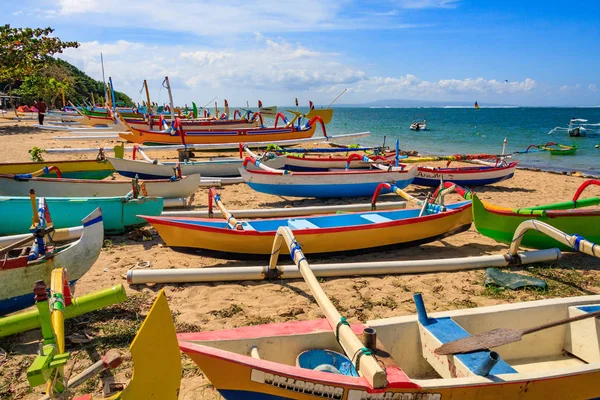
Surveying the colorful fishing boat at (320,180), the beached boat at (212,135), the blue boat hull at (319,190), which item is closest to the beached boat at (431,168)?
the colorful fishing boat at (320,180)

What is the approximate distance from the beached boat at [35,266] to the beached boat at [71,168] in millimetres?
5826

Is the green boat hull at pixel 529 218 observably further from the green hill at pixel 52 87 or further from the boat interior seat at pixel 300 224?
the green hill at pixel 52 87

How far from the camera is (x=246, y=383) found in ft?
7.97

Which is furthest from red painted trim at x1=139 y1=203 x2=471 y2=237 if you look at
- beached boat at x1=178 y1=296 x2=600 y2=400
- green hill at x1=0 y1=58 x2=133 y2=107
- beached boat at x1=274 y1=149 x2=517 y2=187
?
green hill at x1=0 y1=58 x2=133 y2=107

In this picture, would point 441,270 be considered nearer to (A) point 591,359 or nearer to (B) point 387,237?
(B) point 387,237

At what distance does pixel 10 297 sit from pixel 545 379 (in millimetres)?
4780

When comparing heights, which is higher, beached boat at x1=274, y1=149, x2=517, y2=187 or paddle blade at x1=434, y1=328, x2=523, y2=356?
beached boat at x1=274, y1=149, x2=517, y2=187

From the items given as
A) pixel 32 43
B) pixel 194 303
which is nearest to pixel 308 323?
pixel 194 303

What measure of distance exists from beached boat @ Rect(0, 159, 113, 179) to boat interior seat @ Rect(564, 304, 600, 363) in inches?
391

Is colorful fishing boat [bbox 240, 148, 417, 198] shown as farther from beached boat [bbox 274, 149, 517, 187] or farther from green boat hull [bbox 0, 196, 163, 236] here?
green boat hull [bbox 0, 196, 163, 236]

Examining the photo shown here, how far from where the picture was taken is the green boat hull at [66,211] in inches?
262

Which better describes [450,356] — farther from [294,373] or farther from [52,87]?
[52,87]

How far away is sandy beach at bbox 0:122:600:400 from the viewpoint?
3.70 meters

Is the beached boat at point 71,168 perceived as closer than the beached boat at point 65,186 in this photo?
No
